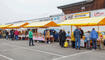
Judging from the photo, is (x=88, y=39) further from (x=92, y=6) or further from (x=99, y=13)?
(x=92, y=6)

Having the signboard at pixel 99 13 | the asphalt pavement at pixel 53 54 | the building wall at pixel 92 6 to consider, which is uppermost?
the building wall at pixel 92 6

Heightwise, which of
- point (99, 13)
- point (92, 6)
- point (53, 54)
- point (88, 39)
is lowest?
point (53, 54)

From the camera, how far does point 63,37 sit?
42.6 feet

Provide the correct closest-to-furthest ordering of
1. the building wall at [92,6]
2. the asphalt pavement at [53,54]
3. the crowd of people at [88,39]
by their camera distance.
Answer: the asphalt pavement at [53,54], the crowd of people at [88,39], the building wall at [92,6]

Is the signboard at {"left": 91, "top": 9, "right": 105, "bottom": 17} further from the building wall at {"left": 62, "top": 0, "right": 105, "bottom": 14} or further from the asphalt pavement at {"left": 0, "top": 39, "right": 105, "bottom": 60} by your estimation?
the asphalt pavement at {"left": 0, "top": 39, "right": 105, "bottom": 60}

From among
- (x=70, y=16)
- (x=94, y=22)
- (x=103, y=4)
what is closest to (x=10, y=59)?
(x=94, y=22)

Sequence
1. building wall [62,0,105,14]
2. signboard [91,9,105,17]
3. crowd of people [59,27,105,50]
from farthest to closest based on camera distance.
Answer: building wall [62,0,105,14]
signboard [91,9,105,17]
crowd of people [59,27,105,50]

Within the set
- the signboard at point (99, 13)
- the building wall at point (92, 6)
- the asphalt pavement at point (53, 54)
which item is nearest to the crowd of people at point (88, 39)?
the asphalt pavement at point (53, 54)

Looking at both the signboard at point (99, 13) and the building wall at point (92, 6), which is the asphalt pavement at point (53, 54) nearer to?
the signboard at point (99, 13)

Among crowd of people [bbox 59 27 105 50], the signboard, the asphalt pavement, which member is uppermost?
the signboard

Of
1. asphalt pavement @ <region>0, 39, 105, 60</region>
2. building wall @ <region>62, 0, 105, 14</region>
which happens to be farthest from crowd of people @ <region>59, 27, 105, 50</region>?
building wall @ <region>62, 0, 105, 14</region>

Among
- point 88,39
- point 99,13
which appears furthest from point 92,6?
point 88,39

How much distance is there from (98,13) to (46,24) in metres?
7.94

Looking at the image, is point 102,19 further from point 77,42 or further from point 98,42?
point 77,42
